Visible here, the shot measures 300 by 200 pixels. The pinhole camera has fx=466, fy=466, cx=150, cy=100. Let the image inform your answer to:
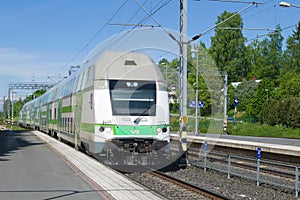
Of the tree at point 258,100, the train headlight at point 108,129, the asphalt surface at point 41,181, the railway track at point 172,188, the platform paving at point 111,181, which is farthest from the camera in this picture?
the tree at point 258,100

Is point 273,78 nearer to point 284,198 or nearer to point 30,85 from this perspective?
point 30,85

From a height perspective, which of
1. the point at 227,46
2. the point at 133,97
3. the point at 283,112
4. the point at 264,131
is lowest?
the point at 264,131

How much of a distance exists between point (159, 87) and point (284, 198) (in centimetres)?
509

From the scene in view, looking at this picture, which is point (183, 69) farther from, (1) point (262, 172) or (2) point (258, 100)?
(2) point (258, 100)

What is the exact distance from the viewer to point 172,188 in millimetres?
12062

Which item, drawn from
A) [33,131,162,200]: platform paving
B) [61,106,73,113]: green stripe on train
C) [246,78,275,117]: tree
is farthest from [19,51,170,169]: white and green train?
[246,78,275,117]: tree

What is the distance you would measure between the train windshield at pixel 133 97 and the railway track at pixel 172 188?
6.35 ft

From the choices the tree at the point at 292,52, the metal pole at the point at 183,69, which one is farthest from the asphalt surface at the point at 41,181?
the tree at the point at 292,52

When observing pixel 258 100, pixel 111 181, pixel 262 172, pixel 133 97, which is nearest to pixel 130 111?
pixel 133 97

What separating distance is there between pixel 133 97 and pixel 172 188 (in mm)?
3237

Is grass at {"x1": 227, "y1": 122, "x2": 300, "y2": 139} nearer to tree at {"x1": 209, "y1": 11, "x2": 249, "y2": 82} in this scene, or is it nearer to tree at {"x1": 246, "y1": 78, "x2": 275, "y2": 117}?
tree at {"x1": 246, "y1": 78, "x2": 275, "y2": 117}

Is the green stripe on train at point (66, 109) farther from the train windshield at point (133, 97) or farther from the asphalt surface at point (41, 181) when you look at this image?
the train windshield at point (133, 97)

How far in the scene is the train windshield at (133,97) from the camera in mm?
13805

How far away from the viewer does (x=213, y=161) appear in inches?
735
